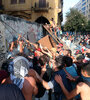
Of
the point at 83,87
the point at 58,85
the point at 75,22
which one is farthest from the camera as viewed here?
the point at 75,22

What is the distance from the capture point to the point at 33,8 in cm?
1711

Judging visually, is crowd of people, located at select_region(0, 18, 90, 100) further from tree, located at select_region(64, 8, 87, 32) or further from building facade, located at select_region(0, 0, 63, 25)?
tree, located at select_region(64, 8, 87, 32)

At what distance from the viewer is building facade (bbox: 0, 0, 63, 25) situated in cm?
1708

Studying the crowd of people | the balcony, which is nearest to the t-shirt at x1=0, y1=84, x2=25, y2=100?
the crowd of people

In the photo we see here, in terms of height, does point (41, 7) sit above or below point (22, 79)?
above

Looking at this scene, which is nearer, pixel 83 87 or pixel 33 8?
pixel 83 87

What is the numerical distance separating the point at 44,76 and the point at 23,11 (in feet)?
52.6

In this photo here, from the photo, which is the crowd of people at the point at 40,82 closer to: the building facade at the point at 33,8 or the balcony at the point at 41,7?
the balcony at the point at 41,7

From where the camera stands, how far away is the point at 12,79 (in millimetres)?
2084

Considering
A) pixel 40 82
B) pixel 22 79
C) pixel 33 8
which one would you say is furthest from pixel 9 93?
pixel 33 8

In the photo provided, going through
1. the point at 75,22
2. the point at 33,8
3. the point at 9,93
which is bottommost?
the point at 9,93

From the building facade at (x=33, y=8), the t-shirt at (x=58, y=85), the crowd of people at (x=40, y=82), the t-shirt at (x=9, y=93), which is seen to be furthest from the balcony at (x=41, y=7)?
the t-shirt at (x=9, y=93)

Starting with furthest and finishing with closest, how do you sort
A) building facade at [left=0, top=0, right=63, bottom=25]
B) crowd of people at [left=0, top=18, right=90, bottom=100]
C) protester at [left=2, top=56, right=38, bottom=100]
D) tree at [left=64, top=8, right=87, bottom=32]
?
tree at [left=64, top=8, right=87, bottom=32] → building facade at [left=0, top=0, right=63, bottom=25] → protester at [left=2, top=56, right=38, bottom=100] → crowd of people at [left=0, top=18, right=90, bottom=100]

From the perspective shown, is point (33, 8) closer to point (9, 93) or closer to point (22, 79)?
point (22, 79)
